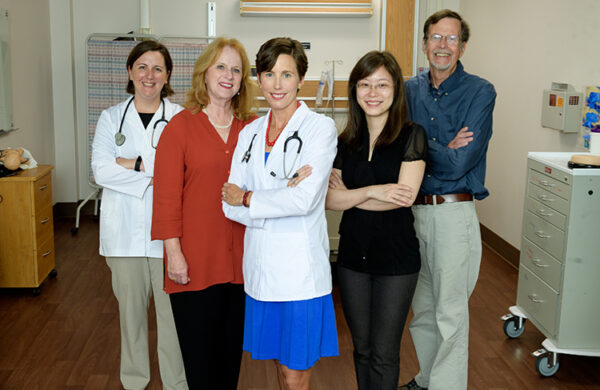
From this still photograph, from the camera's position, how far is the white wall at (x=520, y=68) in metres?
4.20

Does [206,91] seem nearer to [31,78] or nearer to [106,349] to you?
[106,349]

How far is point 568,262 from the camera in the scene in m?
3.22

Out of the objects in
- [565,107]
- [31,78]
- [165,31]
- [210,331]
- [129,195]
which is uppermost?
[165,31]

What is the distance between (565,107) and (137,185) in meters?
2.82

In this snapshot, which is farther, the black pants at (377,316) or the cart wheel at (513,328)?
the cart wheel at (513,328)

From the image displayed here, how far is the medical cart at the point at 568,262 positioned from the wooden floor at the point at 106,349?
0.19 m

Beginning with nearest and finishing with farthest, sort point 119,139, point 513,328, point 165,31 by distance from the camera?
point 119,139
point 513,328
point 165,31

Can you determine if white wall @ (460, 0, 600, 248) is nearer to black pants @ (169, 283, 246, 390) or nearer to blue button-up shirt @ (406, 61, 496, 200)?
blue button-up shirt @ (406, 61, 496, 200)

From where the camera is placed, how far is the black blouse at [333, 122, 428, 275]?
2305 millimetres

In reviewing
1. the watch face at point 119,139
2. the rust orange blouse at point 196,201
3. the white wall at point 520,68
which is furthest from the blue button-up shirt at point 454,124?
the white wall at point 520,68

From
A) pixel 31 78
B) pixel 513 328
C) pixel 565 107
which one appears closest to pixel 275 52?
pixel 513 328

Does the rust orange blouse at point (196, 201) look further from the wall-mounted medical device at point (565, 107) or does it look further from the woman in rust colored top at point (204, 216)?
the wall-mounted medical device at point (565, 107)

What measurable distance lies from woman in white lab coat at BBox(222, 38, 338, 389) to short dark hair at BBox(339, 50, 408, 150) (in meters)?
0.22

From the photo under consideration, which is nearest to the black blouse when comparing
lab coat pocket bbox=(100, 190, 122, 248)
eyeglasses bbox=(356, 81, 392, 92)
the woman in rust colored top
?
eyeglasses bbox=(356, 81, 392, 92)
